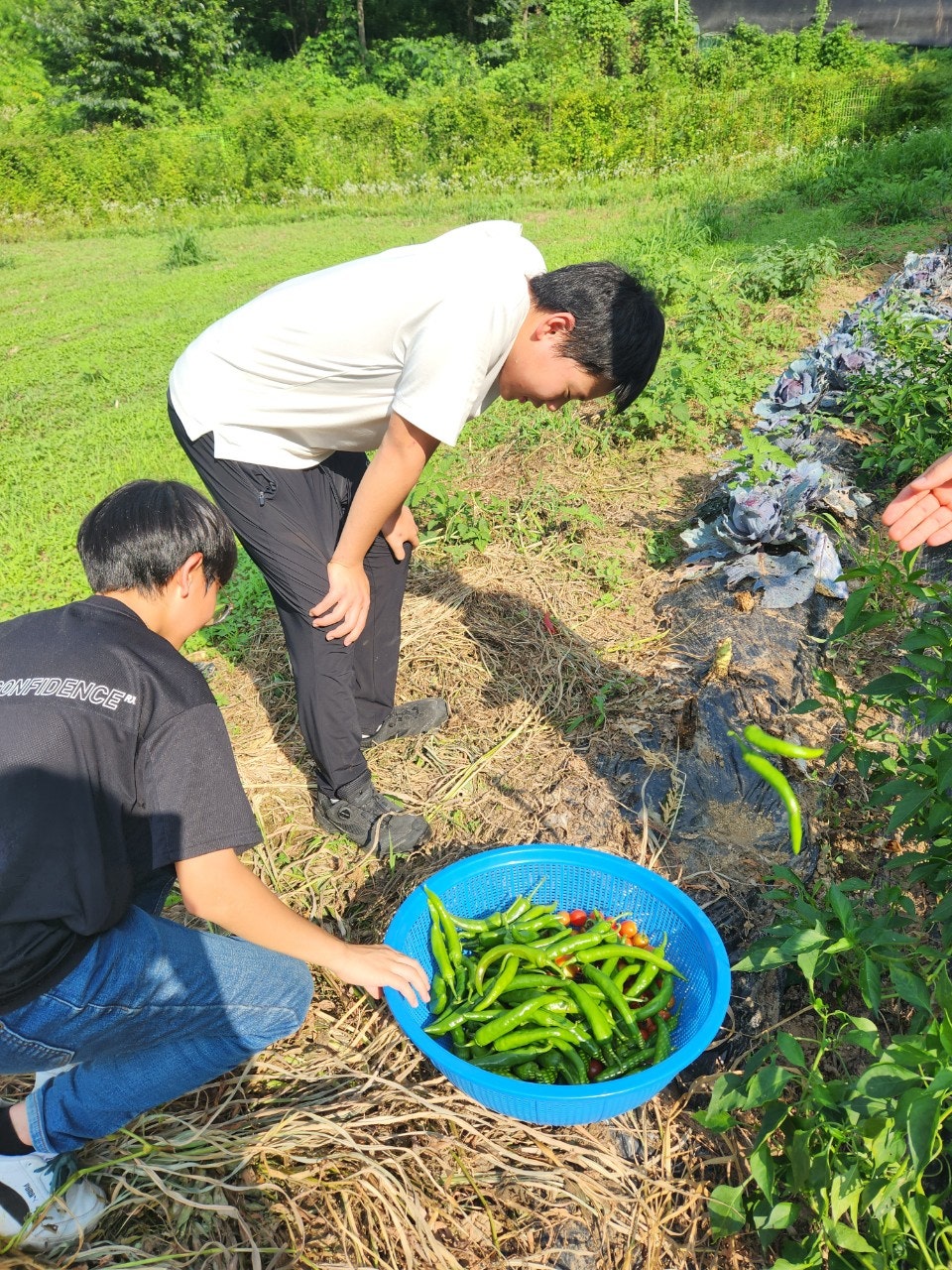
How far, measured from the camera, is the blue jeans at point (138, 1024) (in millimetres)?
1581

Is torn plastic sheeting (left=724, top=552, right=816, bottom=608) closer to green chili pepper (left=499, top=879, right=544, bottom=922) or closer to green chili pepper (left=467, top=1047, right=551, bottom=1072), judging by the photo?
green chili pepper (left=499, top=879, right=544, bottom=922)

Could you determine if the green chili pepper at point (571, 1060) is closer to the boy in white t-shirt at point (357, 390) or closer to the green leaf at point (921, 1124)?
the green leaf at point (921, 1124)

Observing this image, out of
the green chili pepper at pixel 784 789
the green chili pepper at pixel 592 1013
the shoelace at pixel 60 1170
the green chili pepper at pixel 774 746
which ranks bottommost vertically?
the shoelace at pixel 60 1170

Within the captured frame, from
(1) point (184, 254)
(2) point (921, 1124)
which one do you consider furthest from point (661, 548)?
(1) point (184, 254)

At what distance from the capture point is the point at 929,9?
1908 centimetres

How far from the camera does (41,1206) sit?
1687 mm

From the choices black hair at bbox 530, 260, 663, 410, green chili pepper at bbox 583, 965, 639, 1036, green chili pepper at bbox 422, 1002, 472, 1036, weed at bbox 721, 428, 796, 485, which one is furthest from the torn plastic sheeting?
green chili pepper at bbox 422, 1002, 472, 1036

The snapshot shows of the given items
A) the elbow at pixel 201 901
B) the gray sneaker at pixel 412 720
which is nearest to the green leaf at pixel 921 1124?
the elbow at pixel 201 901

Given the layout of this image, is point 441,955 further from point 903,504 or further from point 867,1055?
point 903,504

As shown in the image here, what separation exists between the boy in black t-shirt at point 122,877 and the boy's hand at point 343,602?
45 centimetres

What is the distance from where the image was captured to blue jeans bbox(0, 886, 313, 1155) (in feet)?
5.19

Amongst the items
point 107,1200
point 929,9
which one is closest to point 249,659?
point 107,1200

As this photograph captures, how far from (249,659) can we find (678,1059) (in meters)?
2.50

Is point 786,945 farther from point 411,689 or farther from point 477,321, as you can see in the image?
point 411,689
